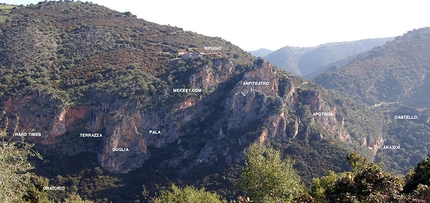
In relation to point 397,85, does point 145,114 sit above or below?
below

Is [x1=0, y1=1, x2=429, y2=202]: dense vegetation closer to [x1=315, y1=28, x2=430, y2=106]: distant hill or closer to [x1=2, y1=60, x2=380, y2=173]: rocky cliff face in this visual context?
[x1=2, y1=60, x2=380, y2=173]: rocky cliff face

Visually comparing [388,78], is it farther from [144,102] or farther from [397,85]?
[144,102]

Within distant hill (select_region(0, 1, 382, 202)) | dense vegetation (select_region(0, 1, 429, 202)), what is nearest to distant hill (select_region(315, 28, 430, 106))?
dense vegetation (select_region(0, 1, 429, 202))

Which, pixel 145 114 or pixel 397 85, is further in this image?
pixel 397 85

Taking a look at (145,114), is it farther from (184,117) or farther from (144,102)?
(184,117)

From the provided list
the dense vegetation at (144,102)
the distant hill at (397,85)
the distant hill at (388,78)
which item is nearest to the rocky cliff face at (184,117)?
the dense vegetation at (144,102)

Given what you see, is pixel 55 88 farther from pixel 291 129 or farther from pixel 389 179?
pixel 389 179

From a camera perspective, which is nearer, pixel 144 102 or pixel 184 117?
pixel 144 102

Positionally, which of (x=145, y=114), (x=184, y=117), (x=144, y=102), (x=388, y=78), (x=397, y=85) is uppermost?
(x=388, y=78)

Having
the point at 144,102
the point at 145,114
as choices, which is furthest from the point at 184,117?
the point at 144,102

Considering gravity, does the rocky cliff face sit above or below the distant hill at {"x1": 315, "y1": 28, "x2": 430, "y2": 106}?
below

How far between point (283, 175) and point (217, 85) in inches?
2057

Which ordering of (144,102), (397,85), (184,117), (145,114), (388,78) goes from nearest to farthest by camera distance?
(145,114) → (144,102) → (184,117) → (397,85) → (388,78)

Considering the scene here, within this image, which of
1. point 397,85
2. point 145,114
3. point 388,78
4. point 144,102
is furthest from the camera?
point 388,78
